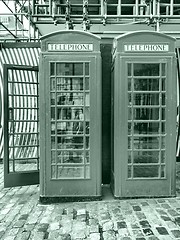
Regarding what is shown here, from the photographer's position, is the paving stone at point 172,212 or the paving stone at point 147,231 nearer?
the paving stone at point 147,231

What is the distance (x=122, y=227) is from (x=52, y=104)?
2.27 metres

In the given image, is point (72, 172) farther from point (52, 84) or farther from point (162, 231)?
point (162, 231)

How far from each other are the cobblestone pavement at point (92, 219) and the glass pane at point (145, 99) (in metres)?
1.68

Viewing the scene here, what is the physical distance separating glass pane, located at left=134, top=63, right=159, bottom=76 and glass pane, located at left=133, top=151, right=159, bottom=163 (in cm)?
136

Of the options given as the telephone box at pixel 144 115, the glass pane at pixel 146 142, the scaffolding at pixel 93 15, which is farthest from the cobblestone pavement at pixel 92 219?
the scaffolding at pixel 93 15

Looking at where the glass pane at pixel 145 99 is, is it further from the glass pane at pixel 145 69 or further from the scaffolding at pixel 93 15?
the scaffolding at pixel 93 15

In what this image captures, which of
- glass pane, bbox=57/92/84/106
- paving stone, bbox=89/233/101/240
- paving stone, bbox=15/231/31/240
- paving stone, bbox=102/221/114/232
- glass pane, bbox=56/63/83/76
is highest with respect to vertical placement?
glass pane, bbox=56/63/83/76

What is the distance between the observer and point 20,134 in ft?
18.3

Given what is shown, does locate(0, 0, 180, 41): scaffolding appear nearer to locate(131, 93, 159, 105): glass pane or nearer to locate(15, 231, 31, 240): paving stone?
locate(131, 93, 159, 105): glass pane

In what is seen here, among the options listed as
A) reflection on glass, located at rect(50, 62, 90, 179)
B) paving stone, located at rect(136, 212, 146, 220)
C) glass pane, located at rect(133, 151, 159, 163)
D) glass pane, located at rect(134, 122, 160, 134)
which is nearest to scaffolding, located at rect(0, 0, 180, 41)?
reflection on glass, located at rect(50, 62, 90, 179)

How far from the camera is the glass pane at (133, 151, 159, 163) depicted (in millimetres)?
4977

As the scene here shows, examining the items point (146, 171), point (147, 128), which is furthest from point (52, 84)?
point (146, 171)

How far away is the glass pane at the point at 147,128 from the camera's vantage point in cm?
497

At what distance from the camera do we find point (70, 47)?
482cm
